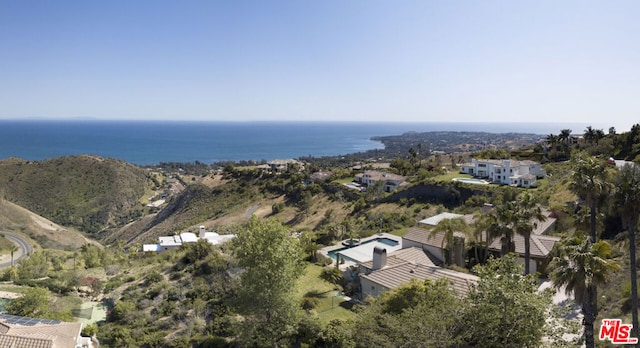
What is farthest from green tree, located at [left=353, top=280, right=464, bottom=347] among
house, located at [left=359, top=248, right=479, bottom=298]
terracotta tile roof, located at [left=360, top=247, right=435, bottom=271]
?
terracotta tile roof, located at [left=360, top=247, right=435, bottom=271]

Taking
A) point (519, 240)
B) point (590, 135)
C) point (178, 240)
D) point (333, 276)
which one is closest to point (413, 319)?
point (333, 276)

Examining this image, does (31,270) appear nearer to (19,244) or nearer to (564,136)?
(19,244)

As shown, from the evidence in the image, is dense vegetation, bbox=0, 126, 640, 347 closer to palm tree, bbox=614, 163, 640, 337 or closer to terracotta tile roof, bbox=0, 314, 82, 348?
palm tree, bbox=614, 163, 640, 337

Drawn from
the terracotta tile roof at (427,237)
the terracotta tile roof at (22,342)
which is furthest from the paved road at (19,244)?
the terracotta tile roof at (427,237)

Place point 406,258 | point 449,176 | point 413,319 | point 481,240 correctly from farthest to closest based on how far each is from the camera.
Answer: point 449,176
point 481,240
point 406,258
point 413,319

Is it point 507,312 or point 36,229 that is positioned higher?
point 507,312

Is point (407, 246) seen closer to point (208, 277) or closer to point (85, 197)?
point (208, 277)
